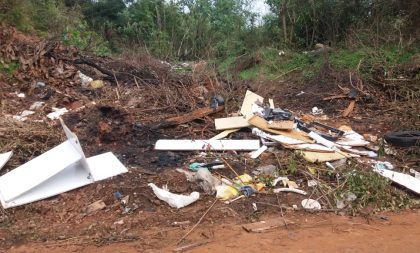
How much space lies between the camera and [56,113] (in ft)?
23.8

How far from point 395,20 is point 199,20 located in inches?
291

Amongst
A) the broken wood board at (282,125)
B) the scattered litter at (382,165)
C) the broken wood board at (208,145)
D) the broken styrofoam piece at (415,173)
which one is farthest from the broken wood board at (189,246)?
the broken styrofoam piece at (415,173)

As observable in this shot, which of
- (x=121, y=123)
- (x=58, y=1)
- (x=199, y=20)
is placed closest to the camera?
(x=121, y=123)

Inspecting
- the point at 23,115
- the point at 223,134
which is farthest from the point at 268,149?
the point at 23,115

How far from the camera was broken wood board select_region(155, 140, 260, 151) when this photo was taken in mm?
5699

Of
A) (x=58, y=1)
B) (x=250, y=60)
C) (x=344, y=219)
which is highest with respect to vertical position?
(x=58, y=1)

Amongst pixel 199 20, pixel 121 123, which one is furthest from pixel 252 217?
pixel 199 20

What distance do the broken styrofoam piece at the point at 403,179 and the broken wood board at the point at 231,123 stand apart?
2.02m

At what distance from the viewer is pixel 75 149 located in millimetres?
4742

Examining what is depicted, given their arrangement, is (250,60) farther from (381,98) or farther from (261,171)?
(261,171)

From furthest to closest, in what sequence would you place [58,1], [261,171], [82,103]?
1. [58,1]
2. [82,103]
3. [261,171]

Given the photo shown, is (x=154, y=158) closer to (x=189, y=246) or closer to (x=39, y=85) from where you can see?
(x=189, y=246)

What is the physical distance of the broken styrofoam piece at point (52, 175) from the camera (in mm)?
4406

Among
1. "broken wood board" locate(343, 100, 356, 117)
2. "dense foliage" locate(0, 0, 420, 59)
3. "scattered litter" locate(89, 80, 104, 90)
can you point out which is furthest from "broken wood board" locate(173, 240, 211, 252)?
"dense foliage" locate(0, 0, 420, 59)
